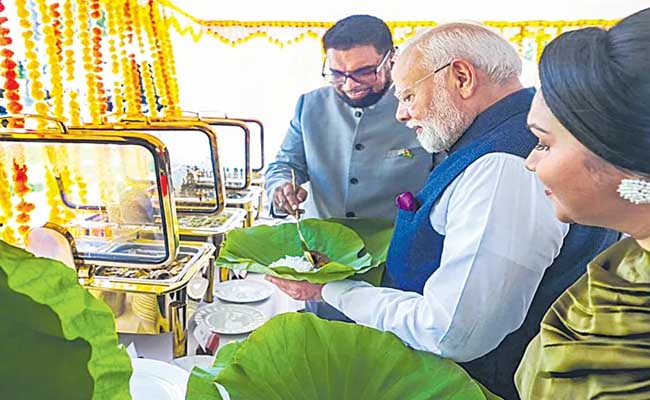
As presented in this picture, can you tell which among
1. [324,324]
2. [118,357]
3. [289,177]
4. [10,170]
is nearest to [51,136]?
[10,170]

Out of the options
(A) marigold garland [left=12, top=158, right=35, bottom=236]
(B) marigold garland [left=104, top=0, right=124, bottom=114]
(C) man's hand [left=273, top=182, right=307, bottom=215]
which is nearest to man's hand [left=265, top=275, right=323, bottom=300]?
(C) man's hand [left=273, top=182, right=307, bottom=215]

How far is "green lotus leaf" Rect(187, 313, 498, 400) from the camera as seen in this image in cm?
49

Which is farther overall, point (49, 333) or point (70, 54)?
point (70, 54)

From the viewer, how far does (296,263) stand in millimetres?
946

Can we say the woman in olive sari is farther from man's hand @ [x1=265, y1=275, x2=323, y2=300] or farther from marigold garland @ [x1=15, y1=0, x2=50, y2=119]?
marigold garland @ [x1=15, y1=0, x2=50, y2=119]

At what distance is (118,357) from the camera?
0.78 ft

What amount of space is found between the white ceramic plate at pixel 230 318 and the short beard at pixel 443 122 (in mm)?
626

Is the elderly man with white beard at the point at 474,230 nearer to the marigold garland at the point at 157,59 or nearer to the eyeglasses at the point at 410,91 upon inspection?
the eyeglasses at the point at 410,91

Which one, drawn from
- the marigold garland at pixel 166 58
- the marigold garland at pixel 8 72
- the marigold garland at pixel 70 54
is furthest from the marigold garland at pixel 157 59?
the marigold garland at pixel 8 72

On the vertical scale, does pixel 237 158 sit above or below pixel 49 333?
below

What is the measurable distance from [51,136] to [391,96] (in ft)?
2.70

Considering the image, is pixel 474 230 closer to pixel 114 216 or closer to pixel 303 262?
pixel 303 262

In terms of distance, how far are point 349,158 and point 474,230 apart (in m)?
0.76

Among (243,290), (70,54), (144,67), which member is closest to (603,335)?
(243,290)
